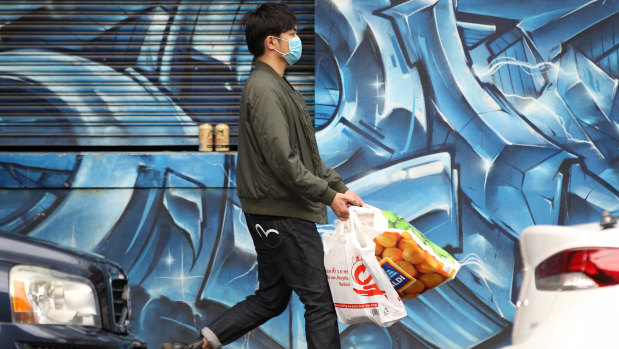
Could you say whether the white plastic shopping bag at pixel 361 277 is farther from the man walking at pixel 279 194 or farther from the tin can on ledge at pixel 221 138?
the tin can on ledge at pixel 221 138

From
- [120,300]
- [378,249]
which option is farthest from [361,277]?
[120,300]

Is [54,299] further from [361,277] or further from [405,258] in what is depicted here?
[405,258]

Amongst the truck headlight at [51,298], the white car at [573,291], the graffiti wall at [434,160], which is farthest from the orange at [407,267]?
the graffiti wall at [434,160]

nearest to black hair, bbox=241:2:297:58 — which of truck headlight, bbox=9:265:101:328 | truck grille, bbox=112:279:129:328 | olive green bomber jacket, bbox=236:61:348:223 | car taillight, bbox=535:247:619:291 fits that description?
olive green bomber jacket, bbox=236:61:348:223

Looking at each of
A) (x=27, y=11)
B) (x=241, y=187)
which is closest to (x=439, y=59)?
(x=241, y=187)

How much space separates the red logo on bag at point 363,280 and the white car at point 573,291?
1375 millimetres

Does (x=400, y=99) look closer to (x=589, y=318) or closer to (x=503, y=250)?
(x=503, y=250)

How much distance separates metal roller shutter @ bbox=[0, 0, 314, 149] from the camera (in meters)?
6.37

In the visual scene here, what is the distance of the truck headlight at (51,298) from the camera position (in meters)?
3.08

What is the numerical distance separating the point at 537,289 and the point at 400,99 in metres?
3.34

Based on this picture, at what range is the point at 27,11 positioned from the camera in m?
6.47

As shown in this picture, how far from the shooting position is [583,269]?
2639 mm

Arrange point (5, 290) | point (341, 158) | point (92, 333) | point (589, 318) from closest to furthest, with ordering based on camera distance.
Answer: point (589, 318), point (5, 290), point (92, 333), point (341, 158)

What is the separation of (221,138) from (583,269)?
391cm
